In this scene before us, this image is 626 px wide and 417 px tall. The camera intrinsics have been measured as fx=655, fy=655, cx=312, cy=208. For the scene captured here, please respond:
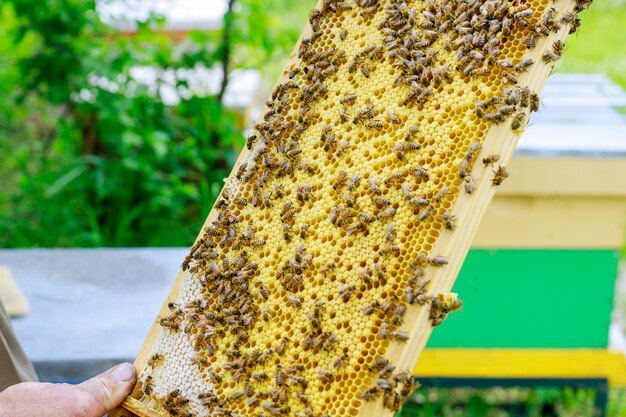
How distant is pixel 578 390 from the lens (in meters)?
4.64

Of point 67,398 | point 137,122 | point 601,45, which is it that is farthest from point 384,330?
point 601,45

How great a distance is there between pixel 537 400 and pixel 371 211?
3458mm

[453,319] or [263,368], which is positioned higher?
[453,319]

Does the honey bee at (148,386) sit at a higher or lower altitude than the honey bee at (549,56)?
lower

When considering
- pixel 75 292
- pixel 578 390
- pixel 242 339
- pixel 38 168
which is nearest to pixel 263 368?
pixel 242 339

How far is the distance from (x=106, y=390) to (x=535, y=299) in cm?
241

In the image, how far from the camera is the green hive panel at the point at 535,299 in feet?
11.0

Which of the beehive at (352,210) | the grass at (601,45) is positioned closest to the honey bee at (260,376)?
the beehive at (352,210)

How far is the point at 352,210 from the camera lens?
1.57 m

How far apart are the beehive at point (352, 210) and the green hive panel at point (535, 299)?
1.86 m

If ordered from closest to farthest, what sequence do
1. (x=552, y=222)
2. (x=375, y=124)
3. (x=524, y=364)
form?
1. (x=375, y=124)
2. (x=552, y=222)
3. (x=524, y=364)

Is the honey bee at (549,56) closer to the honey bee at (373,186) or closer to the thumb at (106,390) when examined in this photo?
the honey bee at (373,186)

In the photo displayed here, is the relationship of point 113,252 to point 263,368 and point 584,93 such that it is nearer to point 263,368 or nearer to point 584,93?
point 263,368

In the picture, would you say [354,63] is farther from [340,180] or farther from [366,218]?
[366,218]
